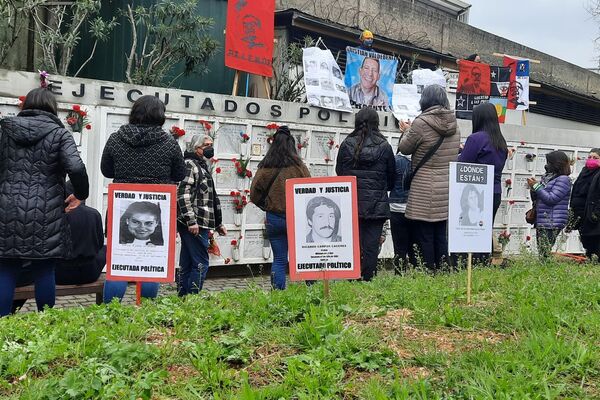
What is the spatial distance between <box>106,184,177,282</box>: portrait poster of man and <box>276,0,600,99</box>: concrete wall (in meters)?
8.08

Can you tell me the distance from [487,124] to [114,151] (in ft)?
11.8

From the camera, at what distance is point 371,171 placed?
19.7 ft

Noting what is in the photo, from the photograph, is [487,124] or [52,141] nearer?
[52,141]

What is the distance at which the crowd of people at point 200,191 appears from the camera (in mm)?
4414

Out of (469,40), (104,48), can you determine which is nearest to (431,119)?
(104,48)

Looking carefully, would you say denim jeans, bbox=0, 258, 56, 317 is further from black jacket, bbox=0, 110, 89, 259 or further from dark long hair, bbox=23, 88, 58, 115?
dark long hair, bbox=23, 88, 58, 115

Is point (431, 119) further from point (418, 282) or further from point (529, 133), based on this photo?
point (529, 133)

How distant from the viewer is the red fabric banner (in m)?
8.23

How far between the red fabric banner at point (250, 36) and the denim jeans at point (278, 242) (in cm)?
296

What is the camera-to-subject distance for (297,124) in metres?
8.66

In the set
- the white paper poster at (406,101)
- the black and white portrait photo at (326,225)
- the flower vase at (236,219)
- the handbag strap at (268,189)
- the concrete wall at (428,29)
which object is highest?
the concrete wall at (428,29)

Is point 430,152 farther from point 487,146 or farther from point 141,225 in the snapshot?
point 141,225

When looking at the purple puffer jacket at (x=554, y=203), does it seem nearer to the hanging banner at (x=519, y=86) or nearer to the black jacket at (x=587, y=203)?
the black jacket at (x=587, y=203)

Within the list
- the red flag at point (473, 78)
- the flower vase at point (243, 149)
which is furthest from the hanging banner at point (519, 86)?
the flower vase at point (243, 149)
